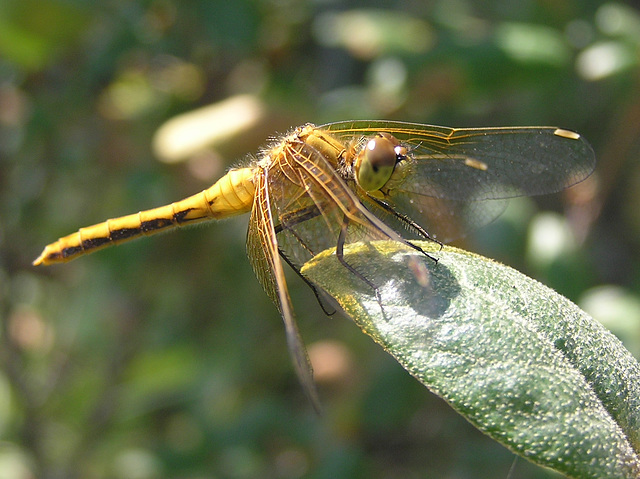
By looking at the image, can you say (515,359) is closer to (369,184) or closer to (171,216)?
(369,184)

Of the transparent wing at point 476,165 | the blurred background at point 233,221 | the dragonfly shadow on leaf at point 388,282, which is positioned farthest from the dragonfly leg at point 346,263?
the blurred background at point 233,221

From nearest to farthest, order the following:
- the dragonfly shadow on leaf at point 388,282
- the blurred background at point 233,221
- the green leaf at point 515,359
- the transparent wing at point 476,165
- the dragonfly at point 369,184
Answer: the green leaf at point 515,359 < the dragonfly shadow on leaf at point 388,282 < the dragonfly at point 369,184 < the transparent wing at point 476,165 < the blurred background at point 233,221

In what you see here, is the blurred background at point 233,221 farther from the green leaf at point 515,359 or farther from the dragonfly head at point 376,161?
the green leaf at point 515,359

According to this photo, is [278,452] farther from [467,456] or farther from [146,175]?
[146,175]

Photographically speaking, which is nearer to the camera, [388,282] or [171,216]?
[388,282]

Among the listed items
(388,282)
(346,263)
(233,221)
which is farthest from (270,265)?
(233,221)

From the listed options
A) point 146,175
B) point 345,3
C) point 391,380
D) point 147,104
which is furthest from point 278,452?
point 345,3

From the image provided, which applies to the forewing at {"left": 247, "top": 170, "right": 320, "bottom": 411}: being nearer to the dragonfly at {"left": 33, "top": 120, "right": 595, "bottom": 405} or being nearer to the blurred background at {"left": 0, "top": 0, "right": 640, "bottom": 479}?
the dragonfly at {"left": 33, "top": 120, "right": 595, "bottom": 405}
